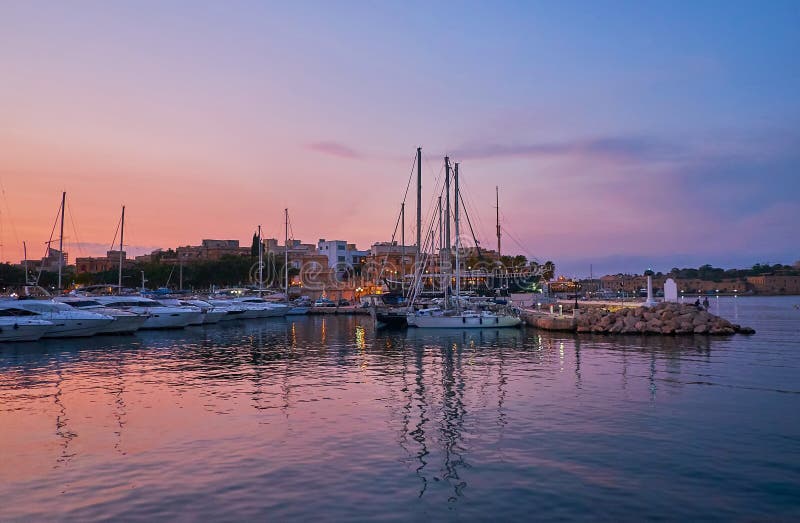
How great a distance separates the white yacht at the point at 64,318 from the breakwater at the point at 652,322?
36854 millimetres

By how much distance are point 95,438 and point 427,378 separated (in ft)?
46.6

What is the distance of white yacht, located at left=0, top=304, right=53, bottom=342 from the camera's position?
42156 mm

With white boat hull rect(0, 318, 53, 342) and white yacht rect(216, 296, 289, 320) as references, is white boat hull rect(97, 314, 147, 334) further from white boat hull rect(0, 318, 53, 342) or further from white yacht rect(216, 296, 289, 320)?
white yacht rect(216, 296, 289, 320)

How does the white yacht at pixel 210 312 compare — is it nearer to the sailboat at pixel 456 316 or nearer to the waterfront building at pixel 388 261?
the sailboat at pixel 456 316

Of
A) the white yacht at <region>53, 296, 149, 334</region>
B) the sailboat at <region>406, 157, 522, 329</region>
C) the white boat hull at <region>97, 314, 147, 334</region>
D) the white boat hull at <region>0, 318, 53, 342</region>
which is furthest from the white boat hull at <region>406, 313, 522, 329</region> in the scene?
the white boat hull at <region>0, 318, 53, 342</region>

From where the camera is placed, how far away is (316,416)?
19219 mm

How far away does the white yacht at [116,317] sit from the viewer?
167 ft

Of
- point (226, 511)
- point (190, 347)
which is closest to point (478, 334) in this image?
point (190, 347)

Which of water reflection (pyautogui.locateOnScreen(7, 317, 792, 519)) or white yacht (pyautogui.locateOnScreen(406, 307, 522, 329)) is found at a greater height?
white yacht (pyautogui.locateOnScreen(406, 307, 522, 329))

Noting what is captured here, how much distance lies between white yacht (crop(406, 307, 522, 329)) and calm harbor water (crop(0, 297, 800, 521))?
2405 cm

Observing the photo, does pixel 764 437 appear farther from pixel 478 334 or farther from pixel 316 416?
pixel 478 334

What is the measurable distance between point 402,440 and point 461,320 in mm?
40989

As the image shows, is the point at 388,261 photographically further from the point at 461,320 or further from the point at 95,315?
the point at 95,315

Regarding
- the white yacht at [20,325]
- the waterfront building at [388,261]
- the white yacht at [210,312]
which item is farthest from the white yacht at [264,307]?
the waterfront building at [388,261]
